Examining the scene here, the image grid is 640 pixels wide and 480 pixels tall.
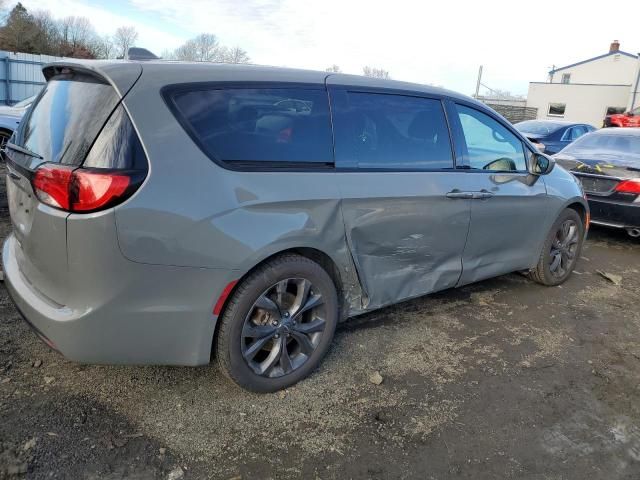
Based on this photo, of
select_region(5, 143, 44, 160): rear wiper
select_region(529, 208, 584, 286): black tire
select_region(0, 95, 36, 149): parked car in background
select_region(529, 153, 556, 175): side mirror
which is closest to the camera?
select_region(5, 143, 44, 160): rear wiper

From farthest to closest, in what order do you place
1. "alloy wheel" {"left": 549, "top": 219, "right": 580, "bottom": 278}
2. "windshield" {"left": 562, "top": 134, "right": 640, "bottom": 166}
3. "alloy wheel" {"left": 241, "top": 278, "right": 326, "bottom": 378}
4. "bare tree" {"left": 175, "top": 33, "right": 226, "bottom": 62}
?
1. "bare tree" {"left": 175, "top": 33, "right": 226, "bottom": 62}
2. "windshield" {"left": 562, "top": 134, "right": 640, "bottom": 166}
3. "alloy wheel" {"left": 549, "top": 219, "right": 580, "bottom": 278}
4. "alloy wheel" {"left": 241, "top": 278, "right": 326, "bottom": 378}

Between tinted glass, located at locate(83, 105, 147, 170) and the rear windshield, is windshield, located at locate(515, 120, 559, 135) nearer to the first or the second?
the rear windshield

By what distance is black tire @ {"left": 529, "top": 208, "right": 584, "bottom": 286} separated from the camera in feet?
15.4

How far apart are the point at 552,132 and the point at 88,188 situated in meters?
12.0

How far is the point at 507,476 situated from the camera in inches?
94.0

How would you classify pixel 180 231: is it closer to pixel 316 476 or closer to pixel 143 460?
pixel 143 460

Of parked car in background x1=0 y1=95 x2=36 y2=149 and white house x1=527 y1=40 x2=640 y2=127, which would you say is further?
white house x1=527 y1=40 x2=640 y2=127

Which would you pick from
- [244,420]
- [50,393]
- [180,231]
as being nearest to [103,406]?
[50,393]

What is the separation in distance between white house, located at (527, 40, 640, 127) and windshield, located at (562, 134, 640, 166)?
28.7 m

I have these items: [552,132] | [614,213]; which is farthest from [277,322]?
[552,132]

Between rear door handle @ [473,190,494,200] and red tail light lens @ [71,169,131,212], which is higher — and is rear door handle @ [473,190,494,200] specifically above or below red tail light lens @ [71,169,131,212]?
below

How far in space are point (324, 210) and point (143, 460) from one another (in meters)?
1.54

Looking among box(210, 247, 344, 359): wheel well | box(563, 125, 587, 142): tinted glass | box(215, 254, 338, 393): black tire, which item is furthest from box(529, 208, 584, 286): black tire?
box(563, 125, 587, 142): tinted glass

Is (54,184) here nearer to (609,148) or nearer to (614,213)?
(614,213)
